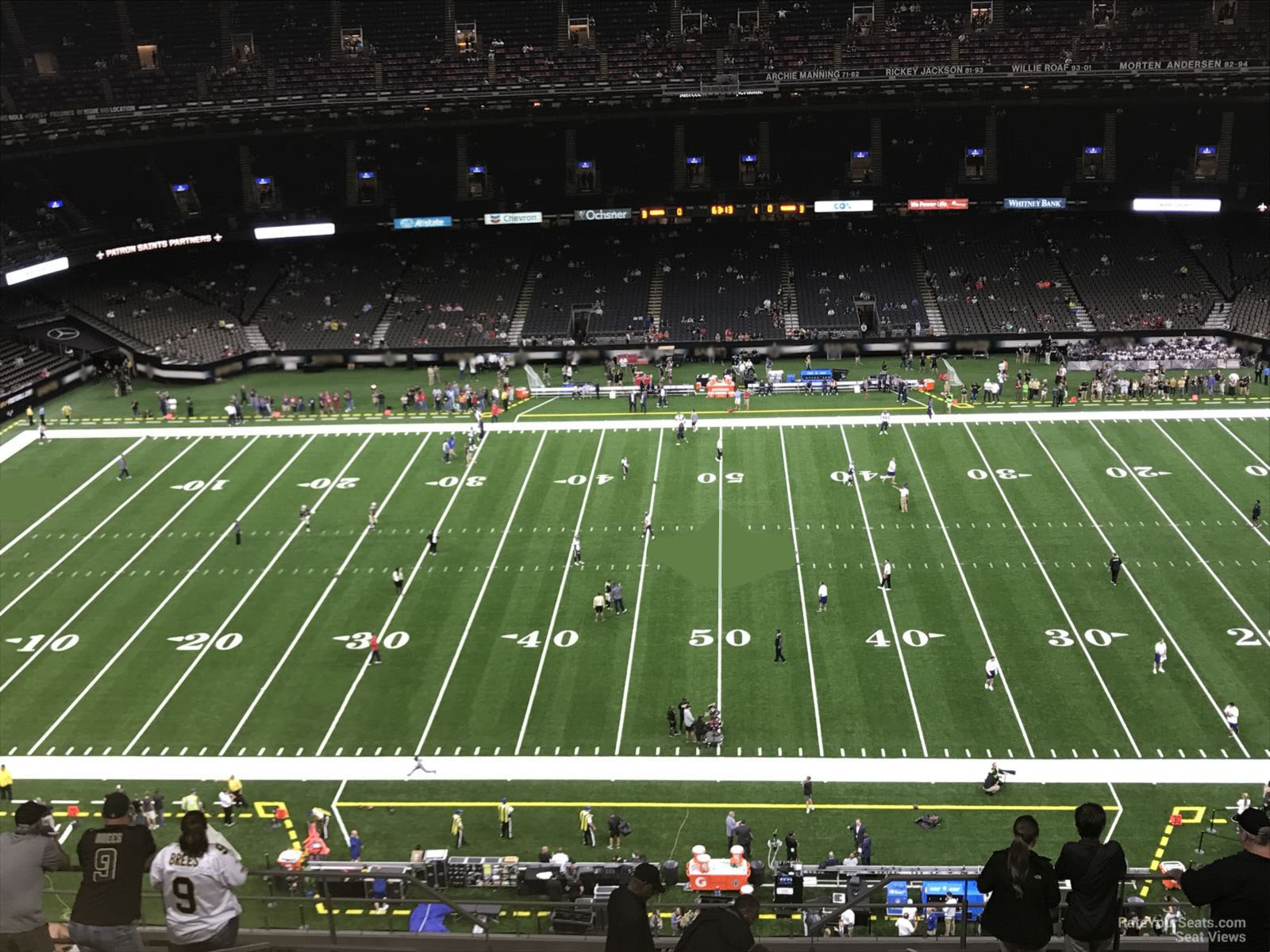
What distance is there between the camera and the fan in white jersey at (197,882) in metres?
10.8

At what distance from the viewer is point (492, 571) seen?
136ft

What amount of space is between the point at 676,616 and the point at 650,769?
7.58 metres

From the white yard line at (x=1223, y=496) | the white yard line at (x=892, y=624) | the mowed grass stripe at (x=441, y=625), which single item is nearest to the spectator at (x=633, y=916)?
the white yard line at (x=892, y=624)

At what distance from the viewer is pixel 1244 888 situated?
9.62 metres

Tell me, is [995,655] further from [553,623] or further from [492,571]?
[492,571]

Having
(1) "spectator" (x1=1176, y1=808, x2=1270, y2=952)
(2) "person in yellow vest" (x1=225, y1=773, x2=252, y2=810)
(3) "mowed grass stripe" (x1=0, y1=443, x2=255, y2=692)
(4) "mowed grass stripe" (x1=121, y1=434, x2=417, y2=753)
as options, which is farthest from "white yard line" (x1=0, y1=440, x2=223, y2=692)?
(1) "spectator" (x1=1176, y1=808, x2=1270, y2=952)

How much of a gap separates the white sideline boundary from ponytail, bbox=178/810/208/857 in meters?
20.5

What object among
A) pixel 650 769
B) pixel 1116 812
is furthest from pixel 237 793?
pixel 1116 812

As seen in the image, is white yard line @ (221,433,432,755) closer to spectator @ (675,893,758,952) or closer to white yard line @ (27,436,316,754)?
white yard line @ (27,436,316,754)

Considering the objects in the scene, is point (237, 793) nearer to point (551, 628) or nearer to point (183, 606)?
point (551, 628)

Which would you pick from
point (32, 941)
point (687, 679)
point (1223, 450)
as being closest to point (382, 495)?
point (687, 679)

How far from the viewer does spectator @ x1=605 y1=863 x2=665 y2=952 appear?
10.0 metres

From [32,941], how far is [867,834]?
813 inches

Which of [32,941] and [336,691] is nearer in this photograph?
[32,941]
